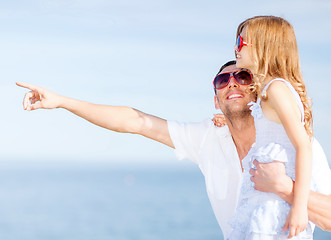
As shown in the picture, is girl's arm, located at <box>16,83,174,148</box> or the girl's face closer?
the girl's face

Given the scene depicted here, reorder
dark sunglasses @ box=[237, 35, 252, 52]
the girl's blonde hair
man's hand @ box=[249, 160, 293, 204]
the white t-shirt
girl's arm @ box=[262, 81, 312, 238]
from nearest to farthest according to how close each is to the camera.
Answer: girl's arm @ box=[262, 81, 312, 238]
man's hand @ box=[249, 160, 293, 204]
the girl's blonde hair
dark sunglasses @ box=[237, 35, 252, 52]
the white t-shirt

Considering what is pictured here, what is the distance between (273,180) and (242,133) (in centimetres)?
145

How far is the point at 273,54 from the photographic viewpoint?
4914 mm

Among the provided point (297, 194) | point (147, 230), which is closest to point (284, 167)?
point (297, 194)

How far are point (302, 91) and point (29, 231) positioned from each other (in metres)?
62.4

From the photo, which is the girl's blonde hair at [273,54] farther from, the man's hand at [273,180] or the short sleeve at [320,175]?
the man's hand at [273,180]

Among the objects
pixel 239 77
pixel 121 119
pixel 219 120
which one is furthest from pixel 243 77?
pixel 121 119

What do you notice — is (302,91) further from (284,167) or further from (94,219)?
(94,219)

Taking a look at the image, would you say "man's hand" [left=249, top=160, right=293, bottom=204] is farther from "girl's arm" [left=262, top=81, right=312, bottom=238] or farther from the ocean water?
the ocean water

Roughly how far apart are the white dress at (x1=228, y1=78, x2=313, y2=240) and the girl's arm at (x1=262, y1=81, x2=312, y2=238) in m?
0.11

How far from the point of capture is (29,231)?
211ft

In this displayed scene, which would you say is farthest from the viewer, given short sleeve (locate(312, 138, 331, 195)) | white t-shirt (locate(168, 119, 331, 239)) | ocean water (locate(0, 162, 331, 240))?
ocean water (locate(0, 162, 331, 240))

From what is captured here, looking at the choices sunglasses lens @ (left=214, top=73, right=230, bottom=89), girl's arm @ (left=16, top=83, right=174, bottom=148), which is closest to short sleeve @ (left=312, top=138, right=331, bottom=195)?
sunglasses lens @ (left=214, top=73, right=230, bottom=89)

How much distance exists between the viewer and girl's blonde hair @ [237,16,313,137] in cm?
491
